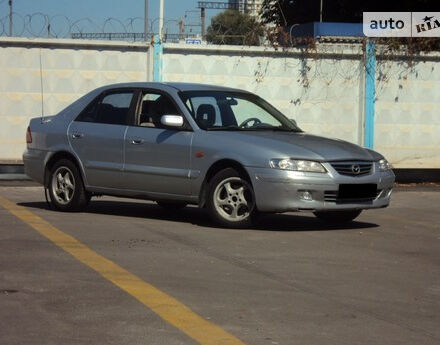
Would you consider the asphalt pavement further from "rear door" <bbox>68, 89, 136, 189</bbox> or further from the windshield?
the windshield

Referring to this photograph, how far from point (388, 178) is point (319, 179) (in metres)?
1.10

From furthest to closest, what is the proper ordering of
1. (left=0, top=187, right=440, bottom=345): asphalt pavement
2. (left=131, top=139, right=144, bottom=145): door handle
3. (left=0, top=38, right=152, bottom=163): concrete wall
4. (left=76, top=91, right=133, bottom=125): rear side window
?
(left=0, top=38, right=152, bottom=163): concrete wall < (left=76, top=91, right=133, bottom=125): rear side window < (left=131, top=139, right=144, bottom=145): door handle < (left=0, top=187, right=440, bottom=345): asphalt pavement

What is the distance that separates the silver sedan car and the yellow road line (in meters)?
1.51

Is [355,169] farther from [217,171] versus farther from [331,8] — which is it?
[331,8]

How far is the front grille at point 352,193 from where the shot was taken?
9.07 metres

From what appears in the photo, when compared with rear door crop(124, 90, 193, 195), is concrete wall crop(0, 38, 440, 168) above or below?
above

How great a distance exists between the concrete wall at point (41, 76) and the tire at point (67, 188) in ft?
15.3

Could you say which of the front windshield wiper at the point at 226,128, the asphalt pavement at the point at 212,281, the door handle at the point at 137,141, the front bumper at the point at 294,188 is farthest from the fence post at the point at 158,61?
the front bumper at the point at 294,188

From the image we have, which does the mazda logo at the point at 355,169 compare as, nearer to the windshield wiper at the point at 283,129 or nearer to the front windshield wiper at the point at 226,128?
the windshield wiper at the point at 283,129

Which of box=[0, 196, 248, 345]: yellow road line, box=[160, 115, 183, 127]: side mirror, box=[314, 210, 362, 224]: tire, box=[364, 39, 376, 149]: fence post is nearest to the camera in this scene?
box=[0, 196, 248, 345]: yellow road line

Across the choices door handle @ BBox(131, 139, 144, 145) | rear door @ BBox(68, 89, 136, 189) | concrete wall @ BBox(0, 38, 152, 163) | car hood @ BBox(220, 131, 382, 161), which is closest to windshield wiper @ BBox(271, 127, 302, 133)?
car hood @ BBox(220, 131, 382, 161)

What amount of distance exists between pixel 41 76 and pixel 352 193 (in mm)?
7743

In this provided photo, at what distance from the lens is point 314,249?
326 inches

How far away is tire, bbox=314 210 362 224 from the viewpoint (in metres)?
10.1
